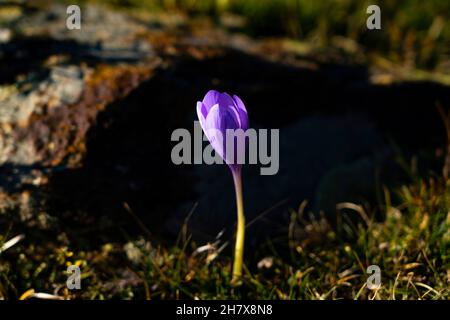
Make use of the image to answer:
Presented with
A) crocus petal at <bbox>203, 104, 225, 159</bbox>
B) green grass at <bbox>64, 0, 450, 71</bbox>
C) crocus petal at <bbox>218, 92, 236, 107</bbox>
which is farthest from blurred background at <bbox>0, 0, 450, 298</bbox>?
green grass at <bbox>64, 0, 450, 71</bbox>

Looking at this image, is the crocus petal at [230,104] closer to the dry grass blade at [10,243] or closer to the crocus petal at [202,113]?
the crocus petal at [202,113]

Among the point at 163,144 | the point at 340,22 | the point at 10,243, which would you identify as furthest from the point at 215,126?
the point at 340,22

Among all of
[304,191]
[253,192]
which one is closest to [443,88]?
[304,191]

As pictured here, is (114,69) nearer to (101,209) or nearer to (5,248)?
(101,209)

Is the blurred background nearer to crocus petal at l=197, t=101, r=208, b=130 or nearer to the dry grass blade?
the dry grass blade

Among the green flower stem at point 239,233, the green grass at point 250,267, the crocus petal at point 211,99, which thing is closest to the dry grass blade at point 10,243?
the green grass at point 250,267
